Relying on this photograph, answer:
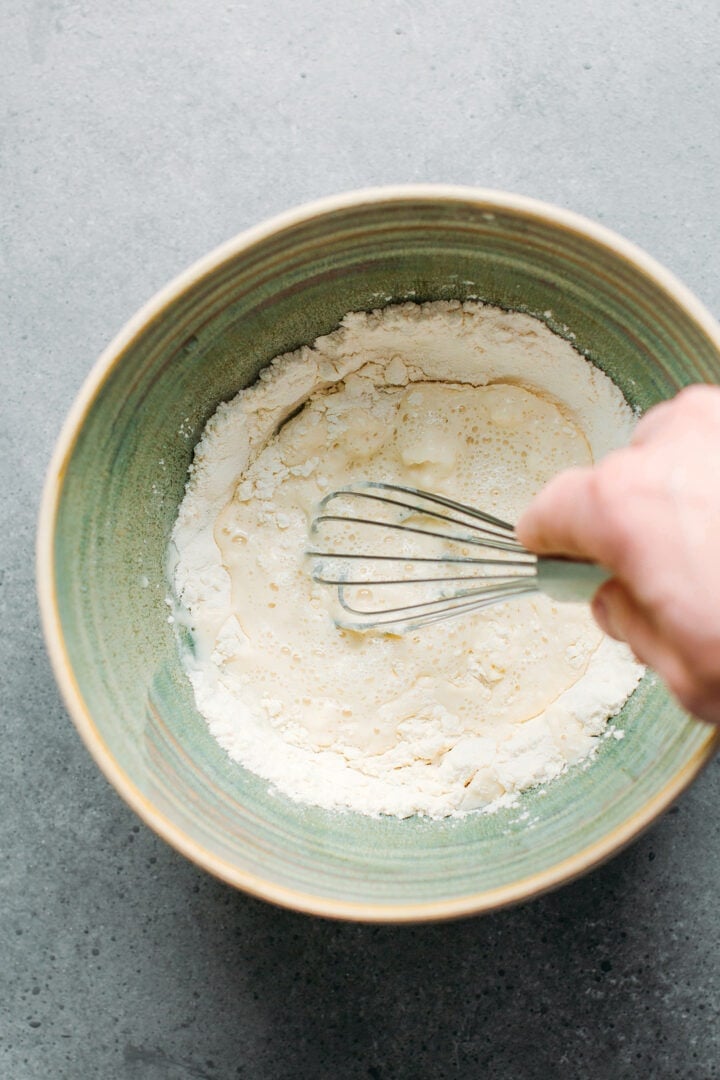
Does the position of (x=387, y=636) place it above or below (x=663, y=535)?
below

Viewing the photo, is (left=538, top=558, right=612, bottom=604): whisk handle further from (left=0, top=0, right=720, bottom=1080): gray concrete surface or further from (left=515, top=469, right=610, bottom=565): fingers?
(left=0, top=0, right=720, bottom=1080): gray concrete surface

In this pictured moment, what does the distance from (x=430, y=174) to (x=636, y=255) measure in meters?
0.30

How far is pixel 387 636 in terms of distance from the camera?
0.88m

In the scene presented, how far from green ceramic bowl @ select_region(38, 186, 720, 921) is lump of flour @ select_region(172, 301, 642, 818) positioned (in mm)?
23

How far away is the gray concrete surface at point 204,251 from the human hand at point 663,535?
1.16 ft

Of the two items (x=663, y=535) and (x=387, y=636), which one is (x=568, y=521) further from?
(x=387, y=636)

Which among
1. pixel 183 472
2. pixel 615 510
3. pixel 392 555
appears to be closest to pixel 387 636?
pixel 392 555

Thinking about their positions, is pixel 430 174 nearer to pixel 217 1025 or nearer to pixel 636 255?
pixel 636 255

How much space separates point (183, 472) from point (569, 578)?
0.38 metres

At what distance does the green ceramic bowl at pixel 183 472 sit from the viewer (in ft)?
2.26

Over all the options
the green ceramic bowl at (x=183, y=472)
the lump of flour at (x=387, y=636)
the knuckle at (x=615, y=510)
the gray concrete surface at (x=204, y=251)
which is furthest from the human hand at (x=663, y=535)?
the gray concrete surface at (x=204, y=251)

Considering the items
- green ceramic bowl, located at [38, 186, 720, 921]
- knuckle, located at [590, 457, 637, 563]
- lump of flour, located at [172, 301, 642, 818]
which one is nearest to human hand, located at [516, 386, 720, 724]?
knuckle, located at [590, 457, 637, 563]

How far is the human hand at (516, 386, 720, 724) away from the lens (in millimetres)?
528

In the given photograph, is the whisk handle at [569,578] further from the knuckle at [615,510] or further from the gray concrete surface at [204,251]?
the gray concrete surface at [204,251]
